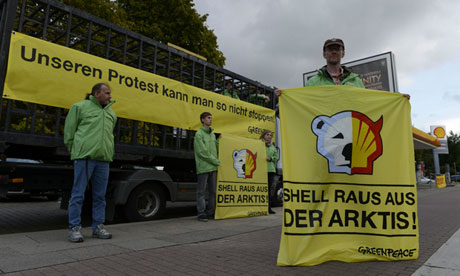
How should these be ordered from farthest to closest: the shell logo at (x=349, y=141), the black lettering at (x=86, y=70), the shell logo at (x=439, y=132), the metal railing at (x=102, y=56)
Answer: the shell logo at (x=439, y=132), the black lettering at (x=86, y=70), the metal railing at (x=102, y=56), the shell logo at (x=349, y=141)

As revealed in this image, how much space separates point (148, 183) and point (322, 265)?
364 centimetres

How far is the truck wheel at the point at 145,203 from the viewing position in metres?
5.57

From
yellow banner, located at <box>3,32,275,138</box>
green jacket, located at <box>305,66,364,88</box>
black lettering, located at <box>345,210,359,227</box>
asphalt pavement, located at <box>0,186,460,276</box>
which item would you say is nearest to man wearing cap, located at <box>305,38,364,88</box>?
green jacket, located at <box>305,66,364,88</box>

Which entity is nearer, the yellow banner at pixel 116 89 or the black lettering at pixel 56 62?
the yellow banner at pixel 116 89

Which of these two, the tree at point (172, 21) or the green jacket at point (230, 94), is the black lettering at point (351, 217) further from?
the tree at point (172, 21)

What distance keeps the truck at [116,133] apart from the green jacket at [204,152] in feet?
1.96

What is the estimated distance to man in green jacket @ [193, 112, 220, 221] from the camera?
19.5ft

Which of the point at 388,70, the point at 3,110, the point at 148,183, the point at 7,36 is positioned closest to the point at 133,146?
the point at 148,183

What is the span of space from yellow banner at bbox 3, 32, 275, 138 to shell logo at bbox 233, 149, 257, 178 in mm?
739

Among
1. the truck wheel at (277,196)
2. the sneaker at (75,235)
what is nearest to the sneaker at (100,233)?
the sneaker at (75,235)

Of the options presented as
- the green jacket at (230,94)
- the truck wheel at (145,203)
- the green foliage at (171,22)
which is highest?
the green foliage at (171,22)

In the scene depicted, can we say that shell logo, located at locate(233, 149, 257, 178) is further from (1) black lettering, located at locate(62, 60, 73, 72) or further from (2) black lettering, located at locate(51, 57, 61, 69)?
(2) black lettering, located at locate(51, 57, 61, 69)

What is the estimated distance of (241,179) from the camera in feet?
21.8

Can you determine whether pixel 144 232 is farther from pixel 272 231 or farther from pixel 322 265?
pixel 322 265
